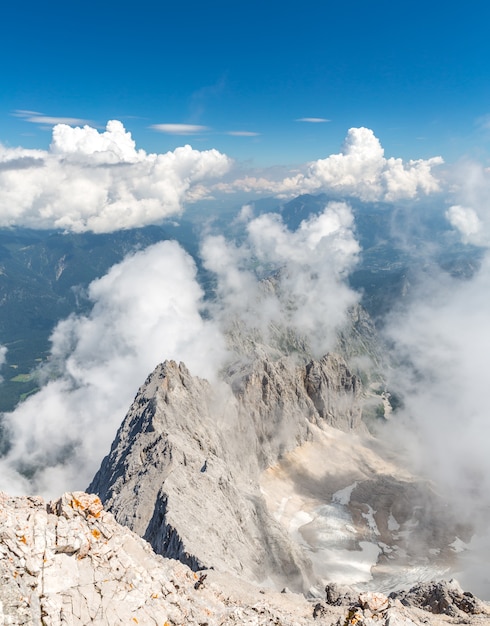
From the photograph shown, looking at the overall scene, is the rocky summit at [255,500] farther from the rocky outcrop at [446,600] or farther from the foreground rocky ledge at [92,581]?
the foreground rocky ledge at [92,581]

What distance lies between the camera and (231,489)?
105 meters

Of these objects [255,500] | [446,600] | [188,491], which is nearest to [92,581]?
[446,600]

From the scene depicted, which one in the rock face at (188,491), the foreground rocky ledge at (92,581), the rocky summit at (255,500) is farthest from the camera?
the rocky summit at (255,500)

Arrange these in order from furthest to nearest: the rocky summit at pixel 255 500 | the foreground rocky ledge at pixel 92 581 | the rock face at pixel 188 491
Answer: the rocky summit at pixel 255 500 → the rock face at pixel 188 491 → the foreground rocky ledge at pixel 92 581

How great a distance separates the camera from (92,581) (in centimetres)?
2758

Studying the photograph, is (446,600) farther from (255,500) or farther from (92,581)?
(255,500)

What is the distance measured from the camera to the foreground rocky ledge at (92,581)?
24.9 metres

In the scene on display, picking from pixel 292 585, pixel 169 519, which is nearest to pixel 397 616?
pixel 169 519

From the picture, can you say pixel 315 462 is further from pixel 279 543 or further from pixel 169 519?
pixel 169 519

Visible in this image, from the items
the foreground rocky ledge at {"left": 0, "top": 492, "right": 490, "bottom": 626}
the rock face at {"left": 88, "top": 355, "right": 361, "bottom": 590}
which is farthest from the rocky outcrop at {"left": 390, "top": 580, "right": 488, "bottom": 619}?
the rock face at {"left": 88, "top": 355, "right": 361, "bottom": 590}

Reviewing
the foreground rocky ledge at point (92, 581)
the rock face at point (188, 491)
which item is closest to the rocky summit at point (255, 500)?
the rock face at point (188, 491)

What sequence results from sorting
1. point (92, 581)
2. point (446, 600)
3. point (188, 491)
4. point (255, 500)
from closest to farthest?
1. point (92, 581)
2. point (446, 600)
3. point (188, 491)
4. point (255, 500)

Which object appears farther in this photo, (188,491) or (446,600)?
(188,491)

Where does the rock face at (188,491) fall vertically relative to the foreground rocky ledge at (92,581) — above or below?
below
